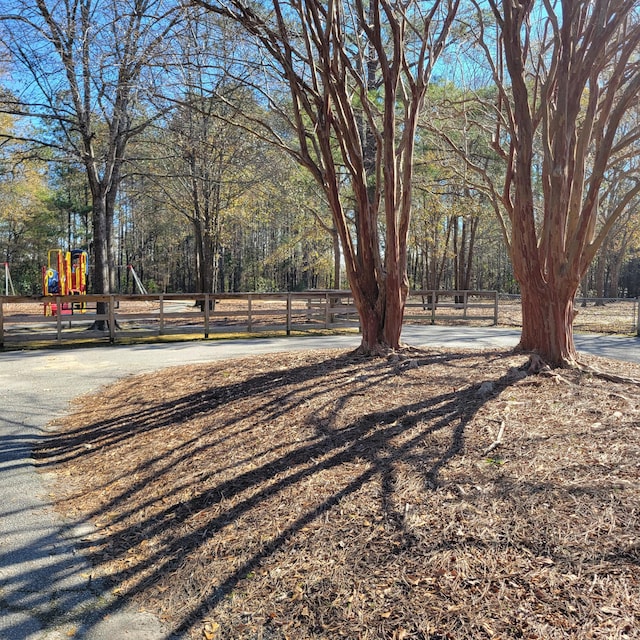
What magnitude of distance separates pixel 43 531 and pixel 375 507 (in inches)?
87.2

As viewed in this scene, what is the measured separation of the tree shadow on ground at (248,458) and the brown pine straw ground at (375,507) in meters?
0.02


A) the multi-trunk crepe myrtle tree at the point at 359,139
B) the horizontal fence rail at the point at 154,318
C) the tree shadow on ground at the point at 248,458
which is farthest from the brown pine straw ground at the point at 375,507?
the horizontal fence rail at the point at 154,318

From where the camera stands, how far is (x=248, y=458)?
4.19 m

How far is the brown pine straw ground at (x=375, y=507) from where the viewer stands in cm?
237

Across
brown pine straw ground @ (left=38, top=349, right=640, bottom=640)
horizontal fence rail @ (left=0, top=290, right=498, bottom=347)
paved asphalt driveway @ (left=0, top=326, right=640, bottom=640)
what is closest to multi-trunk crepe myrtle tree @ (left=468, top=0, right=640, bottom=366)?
brown pine straw ground @ (left=38, top=349, right=640, bottom=640)

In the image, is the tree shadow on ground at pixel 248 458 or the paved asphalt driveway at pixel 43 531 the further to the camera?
the tree shadow on ground at pixel 248 458

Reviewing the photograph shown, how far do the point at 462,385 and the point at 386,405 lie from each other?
1012 mm

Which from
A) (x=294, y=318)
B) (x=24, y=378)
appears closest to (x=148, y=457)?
(x=24, y=378)

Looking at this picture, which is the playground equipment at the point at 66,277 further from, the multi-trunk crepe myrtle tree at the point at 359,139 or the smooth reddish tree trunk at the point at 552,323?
the smooth reddish tree trunk at the point at 552,323

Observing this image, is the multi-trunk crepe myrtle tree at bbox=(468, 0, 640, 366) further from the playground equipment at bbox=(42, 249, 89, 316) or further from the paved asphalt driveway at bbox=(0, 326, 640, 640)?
the playground equipment at bbox=(42, 249, 89, 316)

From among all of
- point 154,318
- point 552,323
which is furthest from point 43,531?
point 154,318

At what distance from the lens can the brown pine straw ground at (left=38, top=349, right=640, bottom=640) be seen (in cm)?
237

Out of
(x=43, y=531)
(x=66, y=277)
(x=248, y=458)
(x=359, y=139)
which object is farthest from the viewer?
(x=66, y=277)

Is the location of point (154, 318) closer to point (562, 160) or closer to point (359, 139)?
point (359, 139)
